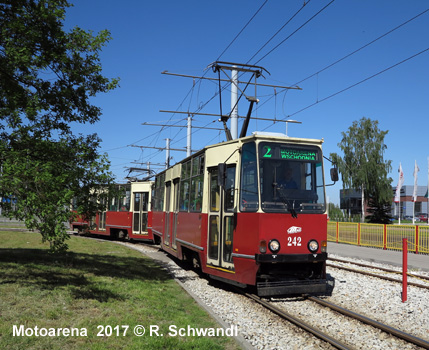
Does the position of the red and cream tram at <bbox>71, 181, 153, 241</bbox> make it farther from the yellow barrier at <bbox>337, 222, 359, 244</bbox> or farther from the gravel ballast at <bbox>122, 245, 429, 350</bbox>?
the yellow barrier at <bbox>337, 222, 359, 244</bbox>

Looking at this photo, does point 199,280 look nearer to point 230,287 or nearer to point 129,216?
point 230,287

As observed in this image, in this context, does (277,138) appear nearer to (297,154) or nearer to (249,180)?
(297,154)

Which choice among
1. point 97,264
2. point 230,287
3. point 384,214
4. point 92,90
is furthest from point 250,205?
point 384,214

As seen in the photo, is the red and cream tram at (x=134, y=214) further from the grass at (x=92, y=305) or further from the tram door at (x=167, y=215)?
the grass at (x=92, y=305)

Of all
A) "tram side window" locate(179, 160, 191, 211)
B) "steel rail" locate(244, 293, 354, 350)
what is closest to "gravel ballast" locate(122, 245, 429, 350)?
"steel rail" locate(244, 293, 354, 350)

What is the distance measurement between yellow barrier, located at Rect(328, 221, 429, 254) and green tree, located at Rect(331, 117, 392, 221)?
30.4m

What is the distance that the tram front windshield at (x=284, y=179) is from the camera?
327 inches

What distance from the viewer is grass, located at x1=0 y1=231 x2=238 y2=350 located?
525 cm

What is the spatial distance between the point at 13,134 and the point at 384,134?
51.2 meters

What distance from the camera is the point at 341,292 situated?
370 inches

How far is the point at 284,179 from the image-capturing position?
333 inches

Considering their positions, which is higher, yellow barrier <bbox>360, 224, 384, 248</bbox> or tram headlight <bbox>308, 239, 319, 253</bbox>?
tram headlight <bbox>308, 239, 319, 253</bbox>

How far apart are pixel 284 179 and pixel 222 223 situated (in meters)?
1.68

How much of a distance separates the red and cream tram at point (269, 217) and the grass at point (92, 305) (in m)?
1.35
